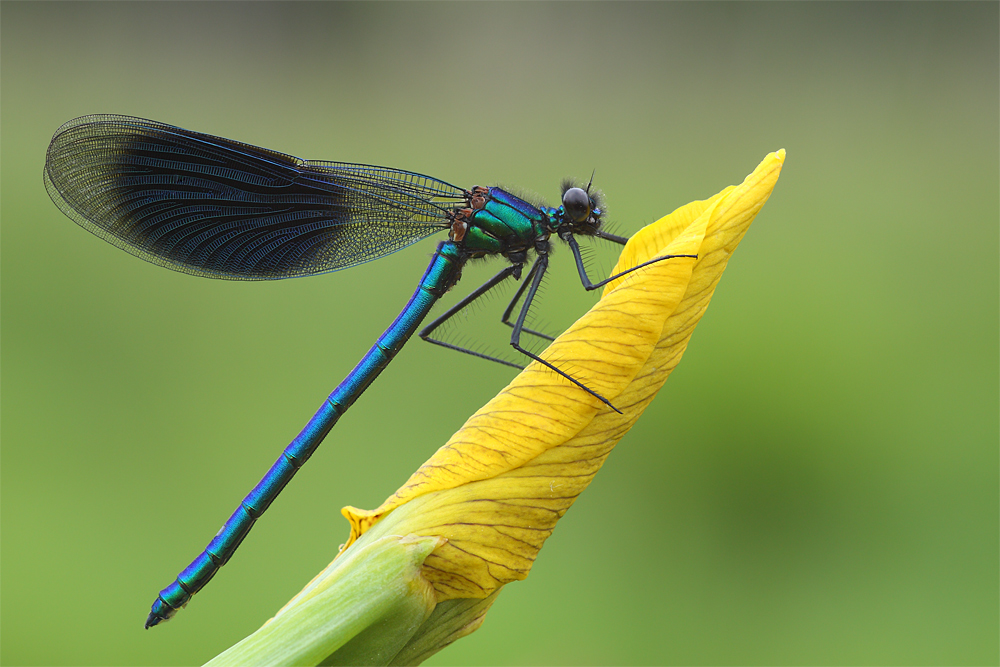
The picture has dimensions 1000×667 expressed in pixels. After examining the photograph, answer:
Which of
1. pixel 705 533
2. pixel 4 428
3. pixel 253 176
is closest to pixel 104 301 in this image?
pixel 4 428

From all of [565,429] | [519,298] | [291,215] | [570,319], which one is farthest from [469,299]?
[570,319]

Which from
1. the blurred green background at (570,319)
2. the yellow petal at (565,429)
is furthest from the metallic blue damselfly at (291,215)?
the blurred green background at (570,319)

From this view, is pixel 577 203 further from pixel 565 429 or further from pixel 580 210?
pixel 565 429

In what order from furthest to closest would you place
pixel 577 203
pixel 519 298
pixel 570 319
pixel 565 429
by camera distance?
pixel 570 319
pixel 519 298
pixel 577 203
pixel 565 429

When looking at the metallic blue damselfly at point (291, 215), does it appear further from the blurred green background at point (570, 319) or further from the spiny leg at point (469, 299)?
the blurred green background at point (570, 319)

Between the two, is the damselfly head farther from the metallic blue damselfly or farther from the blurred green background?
the blurred green background

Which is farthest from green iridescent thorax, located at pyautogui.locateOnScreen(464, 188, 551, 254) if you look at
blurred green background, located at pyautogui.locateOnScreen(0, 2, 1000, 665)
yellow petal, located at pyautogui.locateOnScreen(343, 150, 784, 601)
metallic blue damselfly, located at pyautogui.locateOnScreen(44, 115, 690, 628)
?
blurred green background, located at pyautogui.locateOnScreen(0, 2, 1000, 665)
